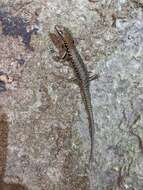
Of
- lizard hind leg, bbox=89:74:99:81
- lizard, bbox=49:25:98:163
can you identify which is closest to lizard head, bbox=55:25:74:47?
lizard, bbox=49:25:98:163

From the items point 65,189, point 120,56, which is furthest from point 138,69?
point 65,189

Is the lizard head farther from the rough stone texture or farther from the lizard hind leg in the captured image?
the lizard hind leg

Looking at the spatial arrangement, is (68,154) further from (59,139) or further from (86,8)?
(86,8)

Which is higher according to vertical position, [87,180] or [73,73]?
[73,73]

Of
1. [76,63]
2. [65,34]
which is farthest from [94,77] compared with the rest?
[65,34]

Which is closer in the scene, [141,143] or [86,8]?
[141,143]

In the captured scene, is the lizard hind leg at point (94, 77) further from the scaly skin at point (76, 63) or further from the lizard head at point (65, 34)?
the lizard head at point (65, 34)

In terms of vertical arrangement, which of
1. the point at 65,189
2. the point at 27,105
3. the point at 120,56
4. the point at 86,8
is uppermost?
the point at 86,8

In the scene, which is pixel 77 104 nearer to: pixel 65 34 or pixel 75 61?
pixel 75 61
